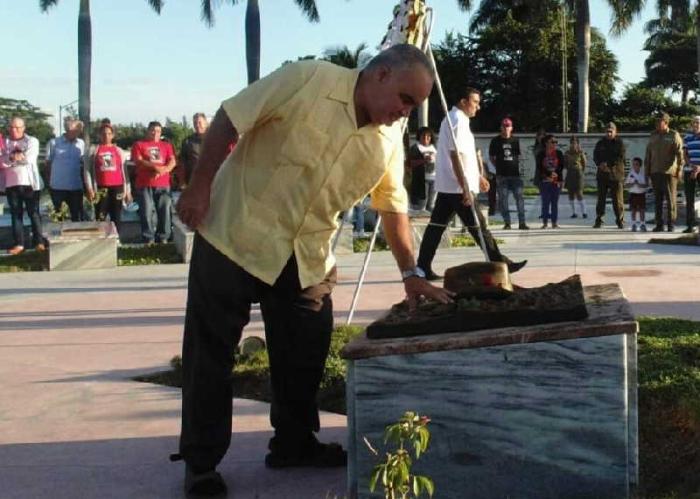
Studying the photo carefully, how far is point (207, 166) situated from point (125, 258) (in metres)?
8.81

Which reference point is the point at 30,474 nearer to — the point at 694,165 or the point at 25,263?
the point at 25,263

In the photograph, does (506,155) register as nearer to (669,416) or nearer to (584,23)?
(669,416)

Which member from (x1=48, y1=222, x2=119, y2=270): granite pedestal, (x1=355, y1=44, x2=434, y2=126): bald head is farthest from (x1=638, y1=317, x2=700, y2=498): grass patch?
(x1=48, y1=222, x2=119, y2=270): granite pedestal

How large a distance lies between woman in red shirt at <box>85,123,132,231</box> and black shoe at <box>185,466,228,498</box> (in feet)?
31.7

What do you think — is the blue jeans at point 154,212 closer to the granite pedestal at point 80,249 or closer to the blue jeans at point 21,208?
the blue jeans at point 21,208

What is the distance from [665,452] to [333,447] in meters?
1.31

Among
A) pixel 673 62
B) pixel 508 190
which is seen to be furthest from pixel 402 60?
pixel 673 62

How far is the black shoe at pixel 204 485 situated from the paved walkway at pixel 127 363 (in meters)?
0.10

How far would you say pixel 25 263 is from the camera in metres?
11.6

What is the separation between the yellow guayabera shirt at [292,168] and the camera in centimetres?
334

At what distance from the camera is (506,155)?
15594 millimetres

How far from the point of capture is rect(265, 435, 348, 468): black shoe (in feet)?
12.8

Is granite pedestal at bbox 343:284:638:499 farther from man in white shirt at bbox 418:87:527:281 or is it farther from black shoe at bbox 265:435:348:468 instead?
man in white shirt at bbox 418:87:527:281

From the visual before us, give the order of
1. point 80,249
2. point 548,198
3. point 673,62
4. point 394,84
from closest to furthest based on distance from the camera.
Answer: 1. point 394,84
2. point 80,249
3. point 548,198
4. point 673,62
